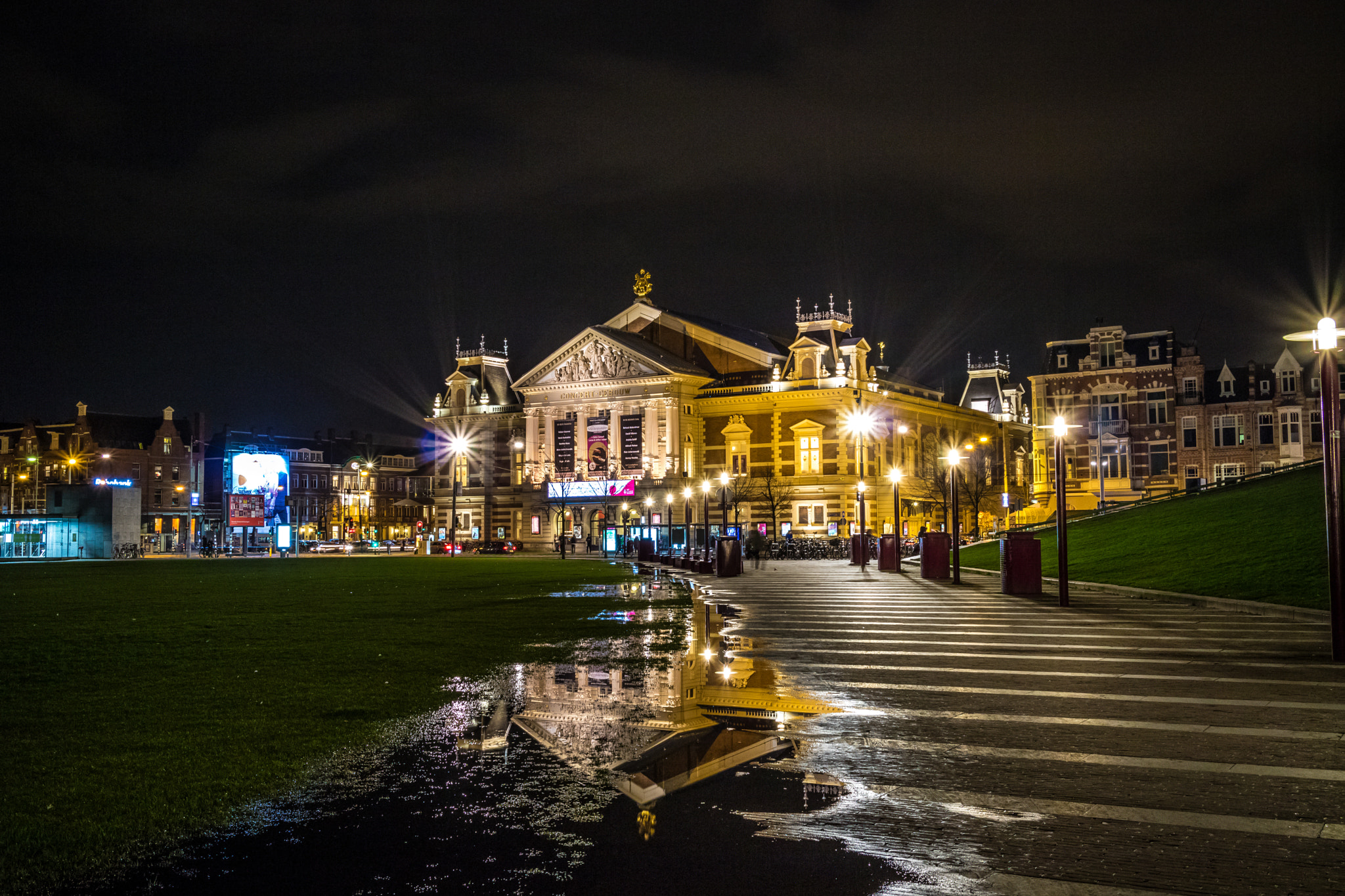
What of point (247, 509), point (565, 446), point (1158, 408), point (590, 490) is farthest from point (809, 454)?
point (247, 509)

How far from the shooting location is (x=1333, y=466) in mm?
14500

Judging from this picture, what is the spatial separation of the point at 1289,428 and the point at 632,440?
150ft

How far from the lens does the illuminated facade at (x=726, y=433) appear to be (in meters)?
81.5

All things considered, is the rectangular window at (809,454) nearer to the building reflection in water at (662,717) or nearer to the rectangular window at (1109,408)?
the rectangular window at (1109,408)

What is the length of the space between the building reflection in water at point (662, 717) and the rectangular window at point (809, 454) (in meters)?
67.7

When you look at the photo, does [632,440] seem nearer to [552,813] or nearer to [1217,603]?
[1217,603]

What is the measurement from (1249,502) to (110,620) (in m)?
32.3

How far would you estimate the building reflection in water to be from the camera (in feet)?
26.5

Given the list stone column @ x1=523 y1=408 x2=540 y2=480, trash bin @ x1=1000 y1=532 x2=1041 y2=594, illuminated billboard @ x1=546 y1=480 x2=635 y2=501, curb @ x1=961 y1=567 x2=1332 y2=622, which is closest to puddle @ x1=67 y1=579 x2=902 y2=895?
curb @ x1=961 y1=567 x2=1332 y2=622

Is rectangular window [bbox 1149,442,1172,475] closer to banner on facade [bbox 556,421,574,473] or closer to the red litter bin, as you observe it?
banner on facade [bbox 556,421,574,473]

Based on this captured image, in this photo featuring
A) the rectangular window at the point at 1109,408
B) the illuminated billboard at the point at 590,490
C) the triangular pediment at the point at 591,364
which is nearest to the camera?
the rectangular window at the point at 1109,408

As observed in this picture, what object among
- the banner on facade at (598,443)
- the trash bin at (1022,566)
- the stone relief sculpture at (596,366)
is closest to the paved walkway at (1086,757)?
the trash bin at (1022,566)

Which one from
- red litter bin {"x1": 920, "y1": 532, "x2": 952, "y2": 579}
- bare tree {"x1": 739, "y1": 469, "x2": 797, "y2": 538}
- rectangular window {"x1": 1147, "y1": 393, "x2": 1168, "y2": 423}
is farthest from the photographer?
bare tree {"x1": 739, "y1": 469, "x2": 797, "y2": 538}

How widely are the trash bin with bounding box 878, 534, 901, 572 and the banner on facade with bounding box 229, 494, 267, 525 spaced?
6661cm
